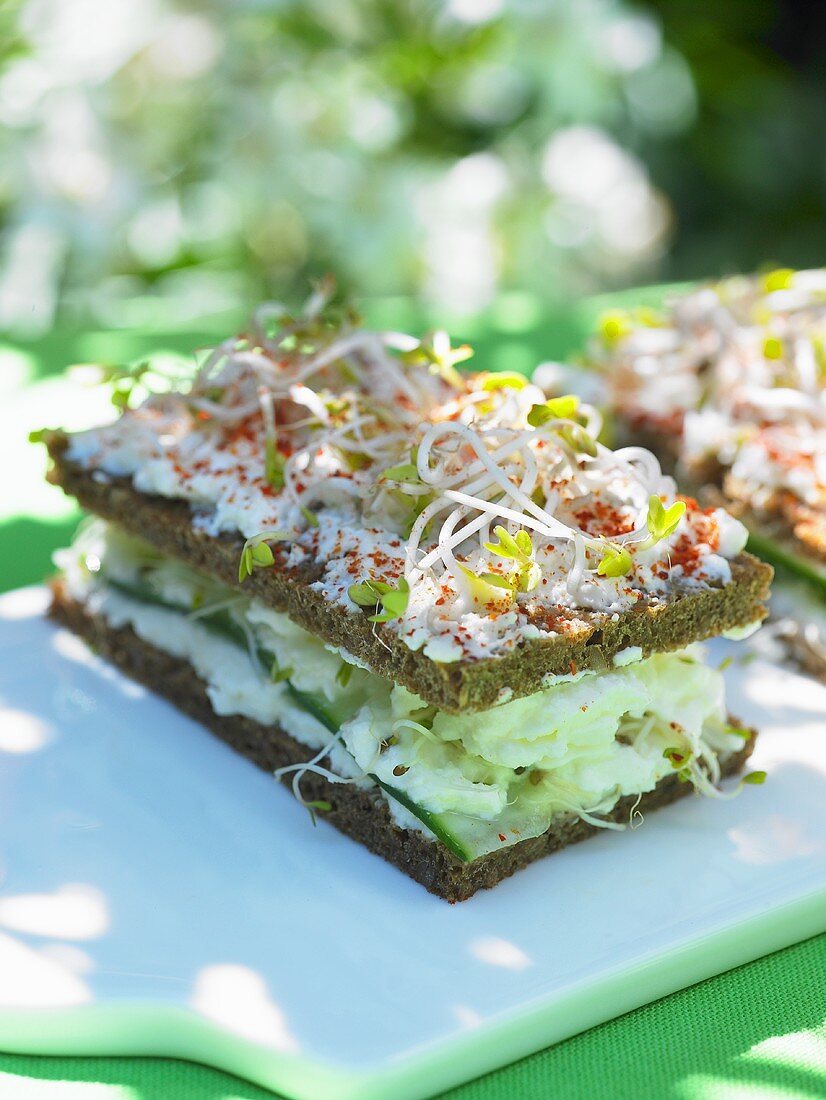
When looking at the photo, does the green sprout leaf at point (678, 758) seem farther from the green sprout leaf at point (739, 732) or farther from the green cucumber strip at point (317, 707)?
the green cucumber strip at point (317, 707)

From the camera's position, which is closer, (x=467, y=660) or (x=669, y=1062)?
(x=669, y=1062)

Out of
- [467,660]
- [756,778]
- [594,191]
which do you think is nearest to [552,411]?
[467,660]

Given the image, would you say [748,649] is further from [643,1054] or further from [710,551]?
[643,1054]

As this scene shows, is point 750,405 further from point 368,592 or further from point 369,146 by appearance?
point 369,146

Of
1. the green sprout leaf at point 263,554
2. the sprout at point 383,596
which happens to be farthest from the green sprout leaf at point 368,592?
the green sprout leaf at point 263,554

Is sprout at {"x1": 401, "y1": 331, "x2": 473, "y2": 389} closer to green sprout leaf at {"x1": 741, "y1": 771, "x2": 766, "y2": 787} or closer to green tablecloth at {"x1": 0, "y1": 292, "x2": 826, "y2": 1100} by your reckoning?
green sprout leaf at {"x1": 741, "y1": 771, "x2": 766, "y2": 787}

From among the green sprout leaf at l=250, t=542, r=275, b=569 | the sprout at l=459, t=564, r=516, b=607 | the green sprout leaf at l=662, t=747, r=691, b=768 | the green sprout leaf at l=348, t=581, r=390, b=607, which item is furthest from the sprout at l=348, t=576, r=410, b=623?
the green sprout leaf at l=662, t=747, r=691, b=768
